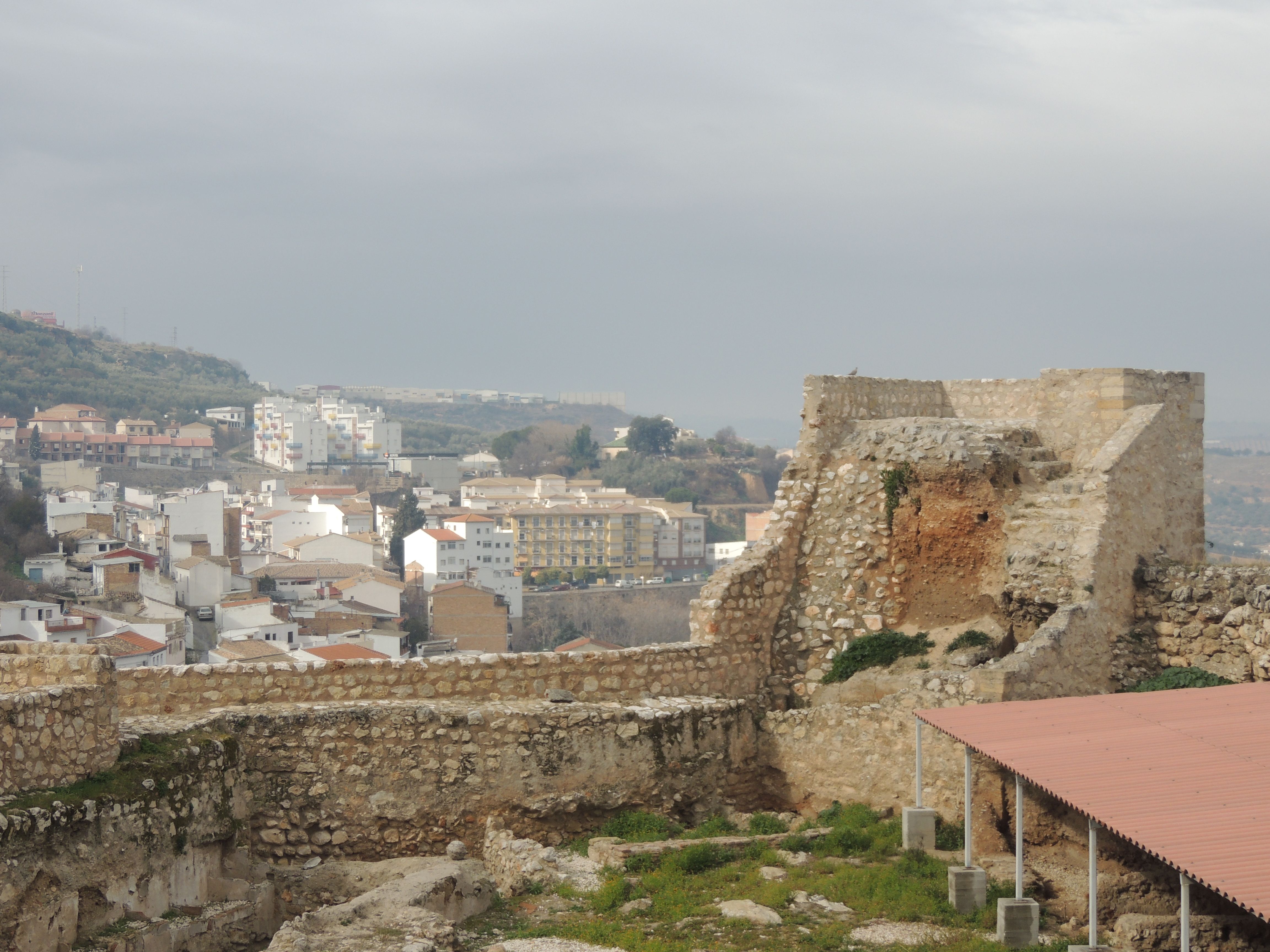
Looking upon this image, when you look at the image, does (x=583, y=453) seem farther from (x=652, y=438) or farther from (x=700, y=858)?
(x=700, y=858)

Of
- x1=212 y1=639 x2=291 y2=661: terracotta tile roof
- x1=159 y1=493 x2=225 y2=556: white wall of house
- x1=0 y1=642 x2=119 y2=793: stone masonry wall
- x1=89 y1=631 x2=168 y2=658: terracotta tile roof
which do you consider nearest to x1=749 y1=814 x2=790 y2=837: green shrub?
x1=0 y1=642 x2=119 y2=793: stone masonry wall

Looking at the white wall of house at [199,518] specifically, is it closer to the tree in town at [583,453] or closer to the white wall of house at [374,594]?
the white wall of house at [374,594]

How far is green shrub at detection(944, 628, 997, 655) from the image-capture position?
11344mm

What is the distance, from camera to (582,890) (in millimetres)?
8781

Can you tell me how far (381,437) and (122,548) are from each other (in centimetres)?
11903

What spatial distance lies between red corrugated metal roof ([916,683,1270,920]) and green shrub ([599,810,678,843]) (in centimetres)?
228

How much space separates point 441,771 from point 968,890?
3.98 m

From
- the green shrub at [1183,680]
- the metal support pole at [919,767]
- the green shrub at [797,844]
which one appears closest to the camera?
the metal support pole at [919,767]

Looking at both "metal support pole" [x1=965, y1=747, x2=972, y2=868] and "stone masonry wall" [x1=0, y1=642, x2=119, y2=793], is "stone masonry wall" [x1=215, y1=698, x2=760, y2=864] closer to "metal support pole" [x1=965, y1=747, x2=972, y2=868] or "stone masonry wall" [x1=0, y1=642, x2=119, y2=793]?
"stone masonry wall" [x1=0, y1=642, x2=119, y2=793]

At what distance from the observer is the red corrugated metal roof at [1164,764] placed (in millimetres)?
A: 6406

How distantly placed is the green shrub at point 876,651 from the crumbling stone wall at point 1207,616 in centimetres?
188

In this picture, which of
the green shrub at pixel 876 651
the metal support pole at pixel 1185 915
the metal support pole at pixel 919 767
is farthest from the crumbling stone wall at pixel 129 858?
the metal support pole at pixel 1185 915

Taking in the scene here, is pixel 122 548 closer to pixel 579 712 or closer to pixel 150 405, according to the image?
pixel 579 712

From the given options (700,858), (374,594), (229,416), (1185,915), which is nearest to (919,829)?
(700,858)
